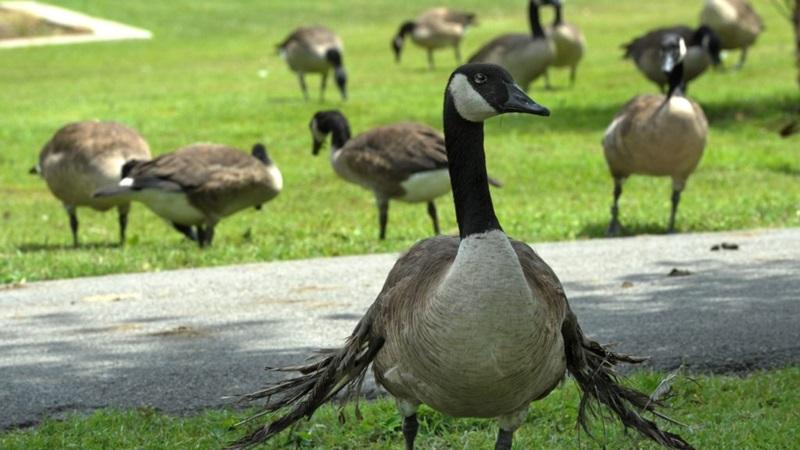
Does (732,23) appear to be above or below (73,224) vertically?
above

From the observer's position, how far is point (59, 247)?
43.6 ft

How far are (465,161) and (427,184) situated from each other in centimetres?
695

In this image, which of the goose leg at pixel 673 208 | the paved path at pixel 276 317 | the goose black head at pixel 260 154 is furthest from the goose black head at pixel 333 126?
the goose leg at pixel 673 208

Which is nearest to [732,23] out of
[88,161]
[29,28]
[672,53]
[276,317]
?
[672,53]

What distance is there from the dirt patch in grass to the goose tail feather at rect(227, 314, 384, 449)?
37.1 metres

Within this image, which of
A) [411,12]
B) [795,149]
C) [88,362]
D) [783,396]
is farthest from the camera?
[411,12]

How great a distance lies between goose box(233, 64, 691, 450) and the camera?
4.72 metres

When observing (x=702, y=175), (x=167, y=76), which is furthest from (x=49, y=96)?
(x=702, y=175)

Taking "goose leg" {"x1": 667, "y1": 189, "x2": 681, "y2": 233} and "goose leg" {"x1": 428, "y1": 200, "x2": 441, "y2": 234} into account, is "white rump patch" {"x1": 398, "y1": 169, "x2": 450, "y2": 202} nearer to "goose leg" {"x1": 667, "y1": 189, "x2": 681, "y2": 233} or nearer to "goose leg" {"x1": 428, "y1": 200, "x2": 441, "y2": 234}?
"goose leg" {"x1": 428, "y1": 200, "x2": 441, "y2": 234}

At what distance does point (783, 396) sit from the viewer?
6.57m

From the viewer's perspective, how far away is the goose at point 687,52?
21.7m

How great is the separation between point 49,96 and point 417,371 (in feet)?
76.1

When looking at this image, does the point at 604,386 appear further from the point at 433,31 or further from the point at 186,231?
the point at 433,31

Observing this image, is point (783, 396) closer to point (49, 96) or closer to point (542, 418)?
point (542, 418)
